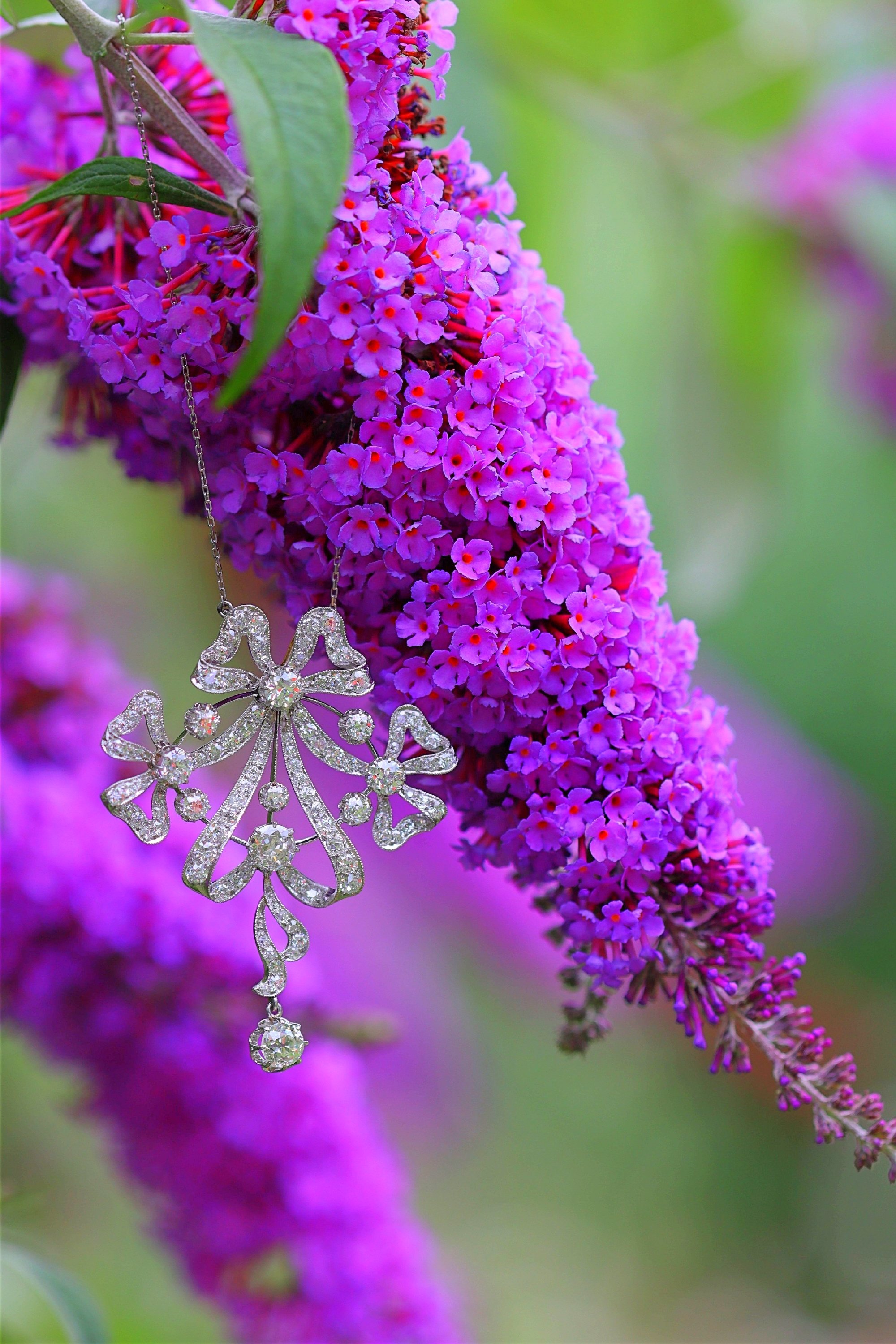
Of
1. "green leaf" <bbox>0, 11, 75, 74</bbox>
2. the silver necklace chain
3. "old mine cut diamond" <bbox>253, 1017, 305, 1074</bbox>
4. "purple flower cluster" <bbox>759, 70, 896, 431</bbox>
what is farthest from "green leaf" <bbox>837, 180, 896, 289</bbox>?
"old mine cut diamond" <bbox>253, 1017, 305, 1074</bbox>

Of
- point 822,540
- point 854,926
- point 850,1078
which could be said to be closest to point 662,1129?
point 854,926

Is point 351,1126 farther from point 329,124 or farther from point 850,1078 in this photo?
point 329,124

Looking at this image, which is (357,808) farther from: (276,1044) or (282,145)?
(282,145)

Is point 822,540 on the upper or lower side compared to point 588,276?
upper

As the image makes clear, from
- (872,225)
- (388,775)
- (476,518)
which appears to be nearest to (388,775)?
(388,775)

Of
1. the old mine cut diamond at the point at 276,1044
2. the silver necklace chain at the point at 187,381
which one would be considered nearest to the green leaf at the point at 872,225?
the silver necklace chain at the point at 187,381

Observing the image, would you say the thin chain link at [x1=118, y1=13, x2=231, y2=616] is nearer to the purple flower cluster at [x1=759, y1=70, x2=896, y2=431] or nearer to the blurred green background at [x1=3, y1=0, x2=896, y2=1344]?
the blurred green background at [x1=3, y1=0, x2=896, y2=1344]

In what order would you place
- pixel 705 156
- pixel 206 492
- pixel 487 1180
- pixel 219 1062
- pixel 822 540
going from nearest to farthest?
pixel 206 492 < pixel 219 1062 < pixel 705 156 < pixel 487 1180 < pixel 822 540
